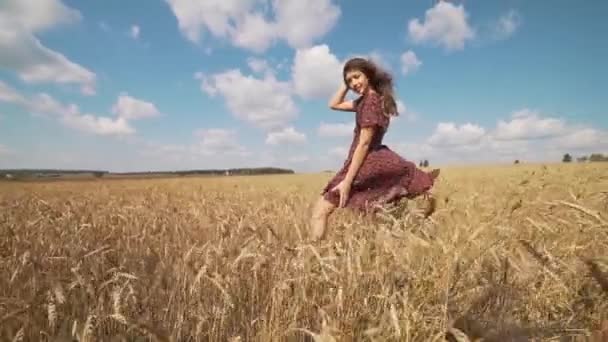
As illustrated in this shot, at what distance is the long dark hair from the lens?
4.13 meters

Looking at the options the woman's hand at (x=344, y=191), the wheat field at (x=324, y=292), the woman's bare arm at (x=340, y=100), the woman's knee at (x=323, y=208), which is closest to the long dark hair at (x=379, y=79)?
the woman's bare arm at (x=340, y=100)

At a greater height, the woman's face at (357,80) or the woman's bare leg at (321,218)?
the woman's face at (357,80)

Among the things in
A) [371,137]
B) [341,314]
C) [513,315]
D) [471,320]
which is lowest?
[513,315]

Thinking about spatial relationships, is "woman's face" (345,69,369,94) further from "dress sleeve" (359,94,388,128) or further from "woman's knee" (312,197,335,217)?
"woman's knee" (312,197,335,217)

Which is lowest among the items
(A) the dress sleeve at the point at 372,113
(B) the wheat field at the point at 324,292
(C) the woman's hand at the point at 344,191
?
(B) the wheat field at the point at 324,292

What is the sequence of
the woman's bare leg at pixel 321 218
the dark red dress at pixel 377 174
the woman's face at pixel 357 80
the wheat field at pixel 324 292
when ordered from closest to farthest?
the wheat field at pixel 324 292
the woman's bare leg at pixel 321 218
the dark red dress at pixel 377 174
the woman's face at pixel 357 80

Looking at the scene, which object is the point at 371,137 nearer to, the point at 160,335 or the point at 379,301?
the point at 379,301

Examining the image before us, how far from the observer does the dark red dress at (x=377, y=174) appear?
4.06m

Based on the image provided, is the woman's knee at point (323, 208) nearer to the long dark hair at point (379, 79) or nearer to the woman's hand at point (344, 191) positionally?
the woman's hand at point (344, 191)

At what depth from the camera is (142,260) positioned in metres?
2.74

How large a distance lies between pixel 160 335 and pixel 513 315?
177 centimetres

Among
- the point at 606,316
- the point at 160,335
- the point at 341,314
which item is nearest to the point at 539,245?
the point at 606,316

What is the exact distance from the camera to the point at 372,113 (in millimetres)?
4012

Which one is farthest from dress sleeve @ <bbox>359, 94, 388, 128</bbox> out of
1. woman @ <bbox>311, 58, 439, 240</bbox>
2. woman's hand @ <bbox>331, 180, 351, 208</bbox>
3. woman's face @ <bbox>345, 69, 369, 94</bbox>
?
woman's hand @ <bbox>331, 180, 351, 208</bbox>
